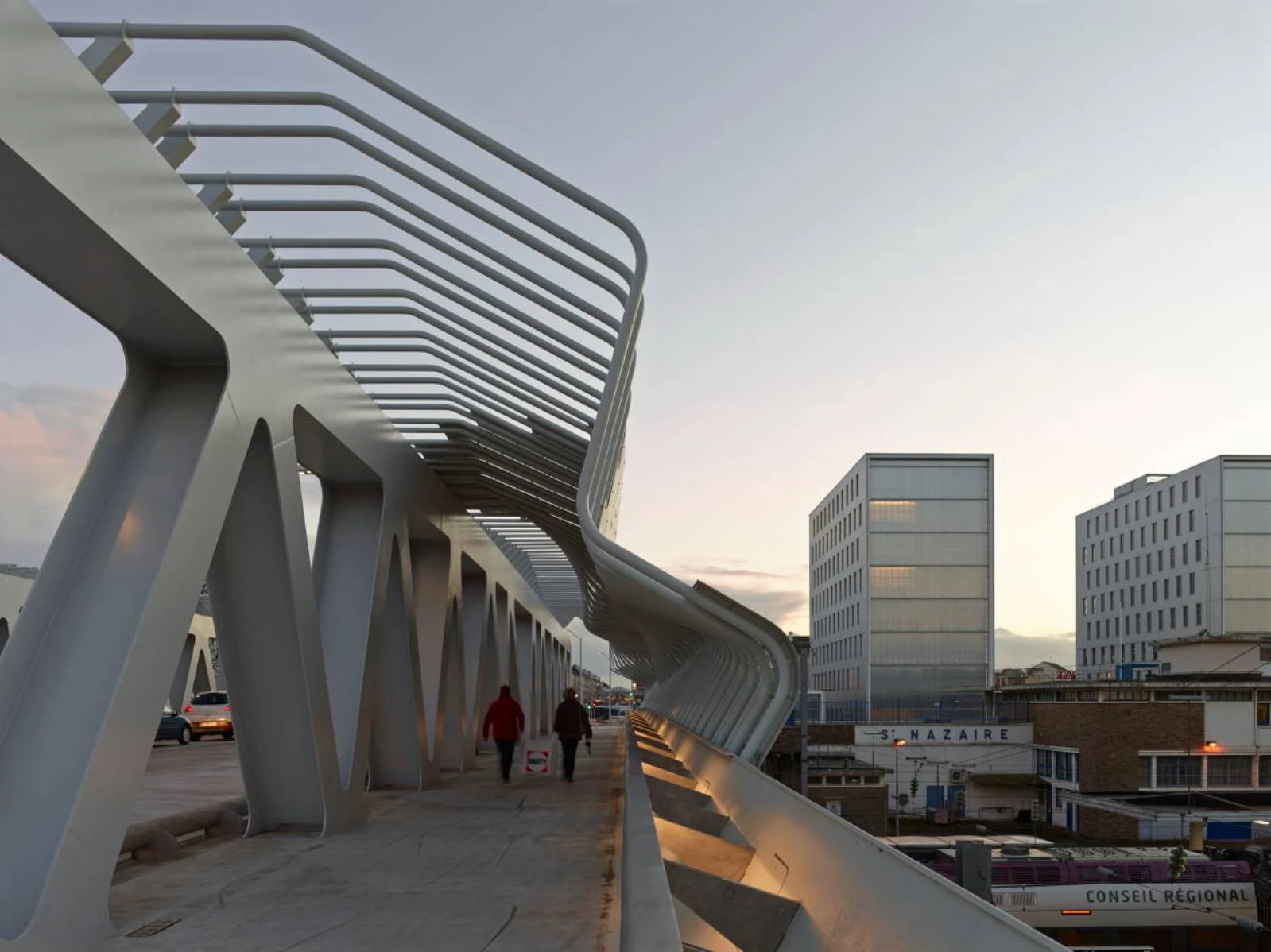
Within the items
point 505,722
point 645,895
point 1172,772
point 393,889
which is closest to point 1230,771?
point 1172,772

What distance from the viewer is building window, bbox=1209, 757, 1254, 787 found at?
3700cm

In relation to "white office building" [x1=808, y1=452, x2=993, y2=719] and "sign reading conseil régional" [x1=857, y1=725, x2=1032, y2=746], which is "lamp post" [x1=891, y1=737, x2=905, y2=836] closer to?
"sign reading conseil régional" [x1=857, y1=725, x2=1032, y2=746]

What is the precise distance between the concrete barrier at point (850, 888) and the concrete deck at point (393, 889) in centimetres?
115

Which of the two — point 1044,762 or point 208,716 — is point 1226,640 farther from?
point 208,716

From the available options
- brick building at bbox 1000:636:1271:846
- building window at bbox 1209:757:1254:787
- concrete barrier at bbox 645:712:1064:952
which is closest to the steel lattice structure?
concrete barrier at bbox 645:712:1064:952

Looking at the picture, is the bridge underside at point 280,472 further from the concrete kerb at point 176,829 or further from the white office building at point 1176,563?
the white office building at point 1176,563

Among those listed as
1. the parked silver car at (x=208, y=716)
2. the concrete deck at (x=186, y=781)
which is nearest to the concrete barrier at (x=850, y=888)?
the concrete deck at (x=186, y=781)

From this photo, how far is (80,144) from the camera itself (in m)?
6.12

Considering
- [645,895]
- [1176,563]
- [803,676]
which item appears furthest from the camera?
[1176,563]

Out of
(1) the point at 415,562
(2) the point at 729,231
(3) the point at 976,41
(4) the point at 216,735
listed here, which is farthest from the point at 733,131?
(4) the point at 216,735

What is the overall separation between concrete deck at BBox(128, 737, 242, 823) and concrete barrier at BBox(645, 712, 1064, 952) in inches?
171

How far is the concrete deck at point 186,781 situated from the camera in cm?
1209

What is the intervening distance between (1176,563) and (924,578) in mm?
18074

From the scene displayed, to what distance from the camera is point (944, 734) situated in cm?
4472
